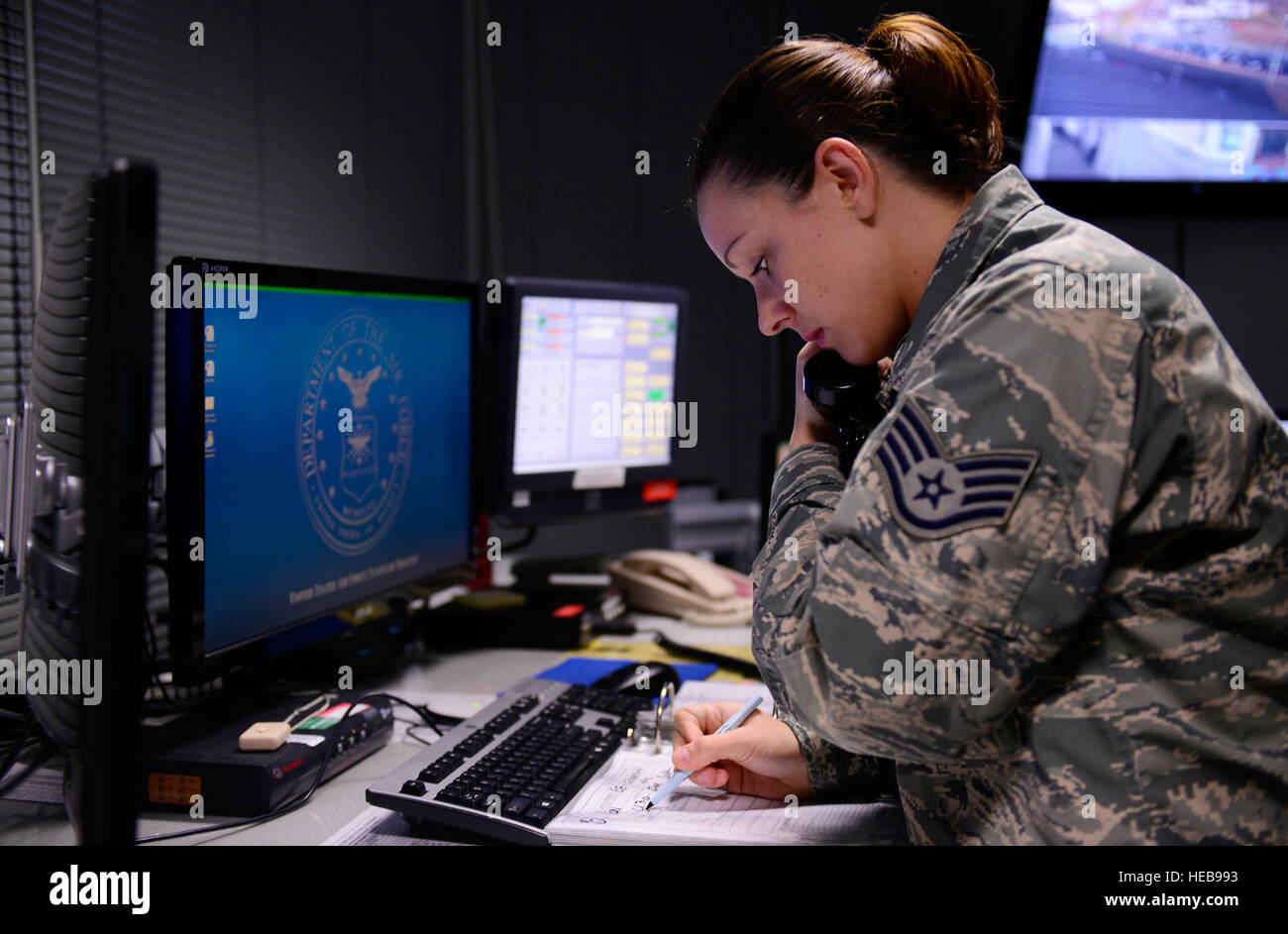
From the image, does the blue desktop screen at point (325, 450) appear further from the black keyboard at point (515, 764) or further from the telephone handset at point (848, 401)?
the telephone handset at point (848, 401)

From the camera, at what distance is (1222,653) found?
67cm

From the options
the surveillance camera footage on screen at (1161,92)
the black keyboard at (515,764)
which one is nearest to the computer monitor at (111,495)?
the black keyboard at (515,764)

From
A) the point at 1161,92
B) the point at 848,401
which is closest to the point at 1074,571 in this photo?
the point at 848,401

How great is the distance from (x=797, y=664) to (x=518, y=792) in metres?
0.30

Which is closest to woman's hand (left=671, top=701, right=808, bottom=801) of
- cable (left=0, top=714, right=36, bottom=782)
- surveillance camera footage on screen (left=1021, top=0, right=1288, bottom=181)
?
cable (left=0, top=714, right=36, bottom=782)

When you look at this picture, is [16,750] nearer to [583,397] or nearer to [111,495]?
[111,495]

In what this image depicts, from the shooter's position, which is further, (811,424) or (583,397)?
(583,397)

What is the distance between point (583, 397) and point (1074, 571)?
1.20 m

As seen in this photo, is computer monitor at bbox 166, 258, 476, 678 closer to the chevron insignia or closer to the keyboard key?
the keyboard key

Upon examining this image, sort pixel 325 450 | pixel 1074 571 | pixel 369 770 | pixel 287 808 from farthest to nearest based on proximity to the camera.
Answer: pixel 325 450 → pixel 369 770 → pixel 287 808 → pixel 1074 571

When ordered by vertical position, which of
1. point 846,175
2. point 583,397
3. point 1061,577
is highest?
point 846,175

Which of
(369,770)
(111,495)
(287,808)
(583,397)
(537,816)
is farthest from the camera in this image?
(583,397)

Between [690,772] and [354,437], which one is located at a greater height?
[354,437]

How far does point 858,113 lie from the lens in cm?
81
